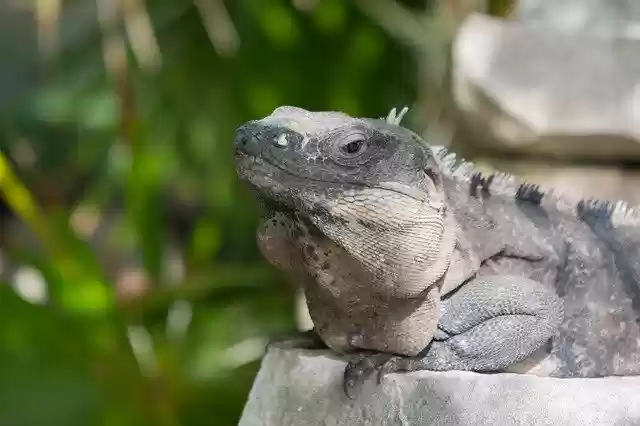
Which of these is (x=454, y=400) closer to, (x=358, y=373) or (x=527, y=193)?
(x=358, y=373)

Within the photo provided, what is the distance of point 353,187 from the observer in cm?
117

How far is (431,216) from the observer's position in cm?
123

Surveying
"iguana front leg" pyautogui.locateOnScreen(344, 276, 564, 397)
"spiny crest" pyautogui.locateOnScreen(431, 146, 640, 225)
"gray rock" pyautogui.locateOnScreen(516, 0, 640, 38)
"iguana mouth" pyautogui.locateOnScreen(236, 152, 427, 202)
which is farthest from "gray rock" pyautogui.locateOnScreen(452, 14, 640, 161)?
"iguana mouth" pyautogui.locateOnScreen(236, 152, 427, 202)

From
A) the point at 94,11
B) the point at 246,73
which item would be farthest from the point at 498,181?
the point at 94,11

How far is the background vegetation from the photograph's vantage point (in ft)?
8.08

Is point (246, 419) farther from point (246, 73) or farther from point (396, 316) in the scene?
point (246, 73)

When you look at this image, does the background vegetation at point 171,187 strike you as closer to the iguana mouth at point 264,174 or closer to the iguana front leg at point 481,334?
the iguana front leg at point 481,334

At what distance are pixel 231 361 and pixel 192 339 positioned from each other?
0.21 metres

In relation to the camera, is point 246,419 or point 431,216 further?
point 246,419

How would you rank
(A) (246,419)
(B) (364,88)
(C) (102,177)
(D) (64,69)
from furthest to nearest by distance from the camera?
(D) (64,69), (C) (102,177), (B) (364,88), (A) (246,419)

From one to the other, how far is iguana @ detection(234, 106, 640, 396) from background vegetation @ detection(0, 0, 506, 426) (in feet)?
3.46

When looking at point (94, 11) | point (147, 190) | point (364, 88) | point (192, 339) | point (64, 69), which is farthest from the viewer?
point (94, 11)

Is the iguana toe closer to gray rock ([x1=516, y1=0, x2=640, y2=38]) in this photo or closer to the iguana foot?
the iguana foot

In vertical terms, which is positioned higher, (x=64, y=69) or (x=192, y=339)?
(x=64, y=69)
